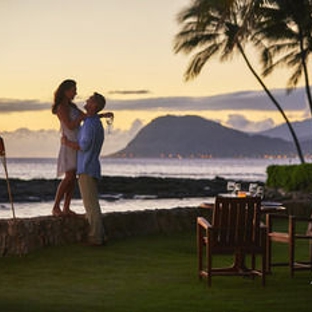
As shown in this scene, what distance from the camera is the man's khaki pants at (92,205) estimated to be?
464 inches

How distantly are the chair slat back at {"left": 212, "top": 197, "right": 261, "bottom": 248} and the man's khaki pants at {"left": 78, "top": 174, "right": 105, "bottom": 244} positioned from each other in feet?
9.79

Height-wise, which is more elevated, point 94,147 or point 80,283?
point 94,147

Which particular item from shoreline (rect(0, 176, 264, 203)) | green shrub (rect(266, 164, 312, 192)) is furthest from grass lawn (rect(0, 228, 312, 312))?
shoreline (rect(0, 176, 264, 203))

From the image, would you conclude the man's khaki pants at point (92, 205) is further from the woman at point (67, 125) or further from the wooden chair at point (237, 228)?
the wooden chair at point (237, 228)

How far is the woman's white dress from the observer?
11695 millimetres

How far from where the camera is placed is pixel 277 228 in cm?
1552

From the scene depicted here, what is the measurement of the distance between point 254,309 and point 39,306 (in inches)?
69.3

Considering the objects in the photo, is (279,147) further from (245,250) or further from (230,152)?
(245,250)

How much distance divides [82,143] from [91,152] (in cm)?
16

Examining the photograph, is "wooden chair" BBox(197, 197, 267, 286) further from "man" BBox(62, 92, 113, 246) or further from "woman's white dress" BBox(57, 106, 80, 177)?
"woman's white dress" BBox(57, 106, 80, 177)

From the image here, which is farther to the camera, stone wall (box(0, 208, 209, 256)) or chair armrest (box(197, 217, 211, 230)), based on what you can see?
stone wall (box(0, 208, 209, 256))

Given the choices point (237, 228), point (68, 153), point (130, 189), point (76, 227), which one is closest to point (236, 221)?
point (237, 228)

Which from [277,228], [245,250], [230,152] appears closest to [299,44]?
[277,228]

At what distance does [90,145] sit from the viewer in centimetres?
1162
